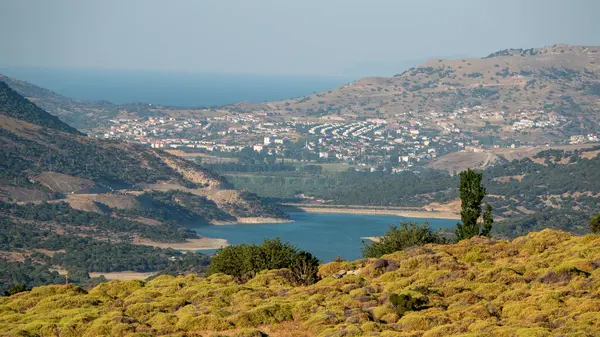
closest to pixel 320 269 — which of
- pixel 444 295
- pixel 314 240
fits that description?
pixel 444 295

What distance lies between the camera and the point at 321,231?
165 metres

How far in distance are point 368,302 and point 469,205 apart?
28.6 metres

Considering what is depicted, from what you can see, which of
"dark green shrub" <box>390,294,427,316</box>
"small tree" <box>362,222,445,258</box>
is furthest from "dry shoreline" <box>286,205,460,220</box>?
"dark green shrub" <box>390,294,427,316</box>

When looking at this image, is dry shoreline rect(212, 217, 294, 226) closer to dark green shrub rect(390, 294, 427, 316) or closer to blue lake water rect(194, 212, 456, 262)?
blue lake water rect(194, 212, 456, 262)

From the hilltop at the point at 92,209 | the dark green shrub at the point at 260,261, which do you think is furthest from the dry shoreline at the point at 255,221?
the dark green shrub at the point at 260,261

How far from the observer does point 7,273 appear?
106 m

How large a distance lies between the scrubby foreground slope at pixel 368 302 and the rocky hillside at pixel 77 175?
112076 mm

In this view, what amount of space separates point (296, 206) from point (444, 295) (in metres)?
155

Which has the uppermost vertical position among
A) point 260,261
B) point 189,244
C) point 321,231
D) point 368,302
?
point 368,302

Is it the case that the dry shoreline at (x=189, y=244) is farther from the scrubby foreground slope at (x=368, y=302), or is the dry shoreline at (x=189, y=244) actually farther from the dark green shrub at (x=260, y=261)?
the scrubby foreground slope at (x=368, y=302)

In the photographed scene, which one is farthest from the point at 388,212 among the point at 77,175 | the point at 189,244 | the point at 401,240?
the point at 401,240

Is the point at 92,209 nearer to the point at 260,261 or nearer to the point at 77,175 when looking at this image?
the point at 77,175

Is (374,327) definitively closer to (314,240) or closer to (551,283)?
(551,283)

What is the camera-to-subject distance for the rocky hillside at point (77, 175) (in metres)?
164
